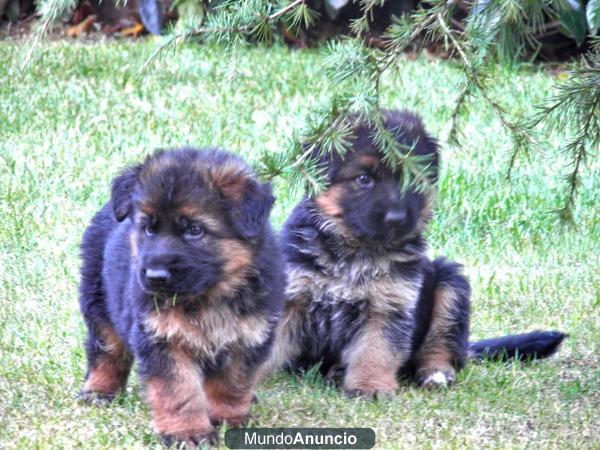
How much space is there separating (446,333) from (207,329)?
65.4 inches

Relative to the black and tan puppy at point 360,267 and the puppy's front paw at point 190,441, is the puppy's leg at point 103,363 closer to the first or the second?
the puppy's front paw at point 190,441

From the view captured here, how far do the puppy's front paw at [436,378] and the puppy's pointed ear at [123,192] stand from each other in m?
1.81

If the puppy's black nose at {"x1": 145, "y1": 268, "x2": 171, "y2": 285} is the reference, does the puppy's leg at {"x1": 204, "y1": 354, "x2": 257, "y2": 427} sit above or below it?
below

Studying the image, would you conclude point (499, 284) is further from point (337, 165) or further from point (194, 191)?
point (194, 191)

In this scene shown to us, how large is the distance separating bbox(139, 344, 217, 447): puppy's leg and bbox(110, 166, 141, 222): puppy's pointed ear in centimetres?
54

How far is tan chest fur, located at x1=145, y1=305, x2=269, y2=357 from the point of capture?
13.4 feet

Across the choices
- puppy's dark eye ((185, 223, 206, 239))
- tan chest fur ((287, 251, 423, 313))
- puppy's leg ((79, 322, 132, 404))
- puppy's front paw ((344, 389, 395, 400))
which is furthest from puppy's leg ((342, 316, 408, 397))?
puppy's dark eye ((185, 223, 206, 239))

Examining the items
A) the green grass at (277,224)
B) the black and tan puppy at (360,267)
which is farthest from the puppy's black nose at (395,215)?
the green grass at (277,224)

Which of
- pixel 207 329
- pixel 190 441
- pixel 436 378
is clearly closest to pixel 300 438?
pixel 190 441

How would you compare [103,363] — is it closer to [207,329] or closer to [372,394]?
[207,329]

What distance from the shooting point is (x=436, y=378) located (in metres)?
5.28

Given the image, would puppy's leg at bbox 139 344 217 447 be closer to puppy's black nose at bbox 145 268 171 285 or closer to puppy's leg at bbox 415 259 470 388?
puppy's black nose at bbox 145 268 171 285

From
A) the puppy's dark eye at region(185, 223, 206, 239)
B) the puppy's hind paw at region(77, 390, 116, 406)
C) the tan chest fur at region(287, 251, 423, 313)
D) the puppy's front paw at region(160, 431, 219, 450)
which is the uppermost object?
the puppy's dark eye at region(185, 223, 206, 239)

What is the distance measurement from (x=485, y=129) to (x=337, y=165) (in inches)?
164
